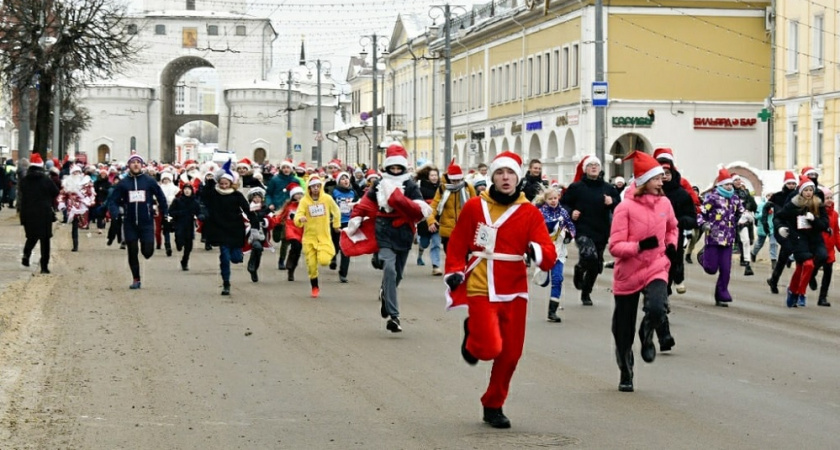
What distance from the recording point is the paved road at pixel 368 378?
9.41 m

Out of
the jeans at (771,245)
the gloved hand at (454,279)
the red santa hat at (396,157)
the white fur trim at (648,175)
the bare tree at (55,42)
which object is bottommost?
the jeans at (771,245)

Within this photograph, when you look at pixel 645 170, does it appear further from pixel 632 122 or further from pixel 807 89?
pixel 632 122

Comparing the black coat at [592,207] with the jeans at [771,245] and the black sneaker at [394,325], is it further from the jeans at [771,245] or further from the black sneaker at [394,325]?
the jeans at [771,245]

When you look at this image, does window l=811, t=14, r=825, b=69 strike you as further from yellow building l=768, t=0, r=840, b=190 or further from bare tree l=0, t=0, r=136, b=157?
bare tree l=0, t=0, r=136, b=157

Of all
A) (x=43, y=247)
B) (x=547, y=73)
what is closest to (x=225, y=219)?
(x=43, y=247)

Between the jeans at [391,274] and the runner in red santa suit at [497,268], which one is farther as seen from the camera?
the jeans at [391,274]

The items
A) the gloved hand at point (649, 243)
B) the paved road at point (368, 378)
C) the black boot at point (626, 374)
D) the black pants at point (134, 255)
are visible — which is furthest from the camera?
the black pants at point (134, 255)

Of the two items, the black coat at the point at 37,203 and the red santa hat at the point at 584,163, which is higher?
the red santa hat at the point at 584,163

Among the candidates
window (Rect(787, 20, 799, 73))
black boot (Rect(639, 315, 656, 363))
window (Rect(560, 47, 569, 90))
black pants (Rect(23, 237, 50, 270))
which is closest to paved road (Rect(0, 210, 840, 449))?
black boot (Rect(639, 315, 656, 363))

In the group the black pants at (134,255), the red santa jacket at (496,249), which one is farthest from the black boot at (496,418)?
the black pants at (134,255)

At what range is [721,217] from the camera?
62.2 feet

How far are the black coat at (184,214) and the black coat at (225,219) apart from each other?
19.9 ft

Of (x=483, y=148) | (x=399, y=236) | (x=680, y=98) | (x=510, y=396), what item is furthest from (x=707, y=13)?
(x=510, y=396)

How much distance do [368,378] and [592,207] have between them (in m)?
6.47
